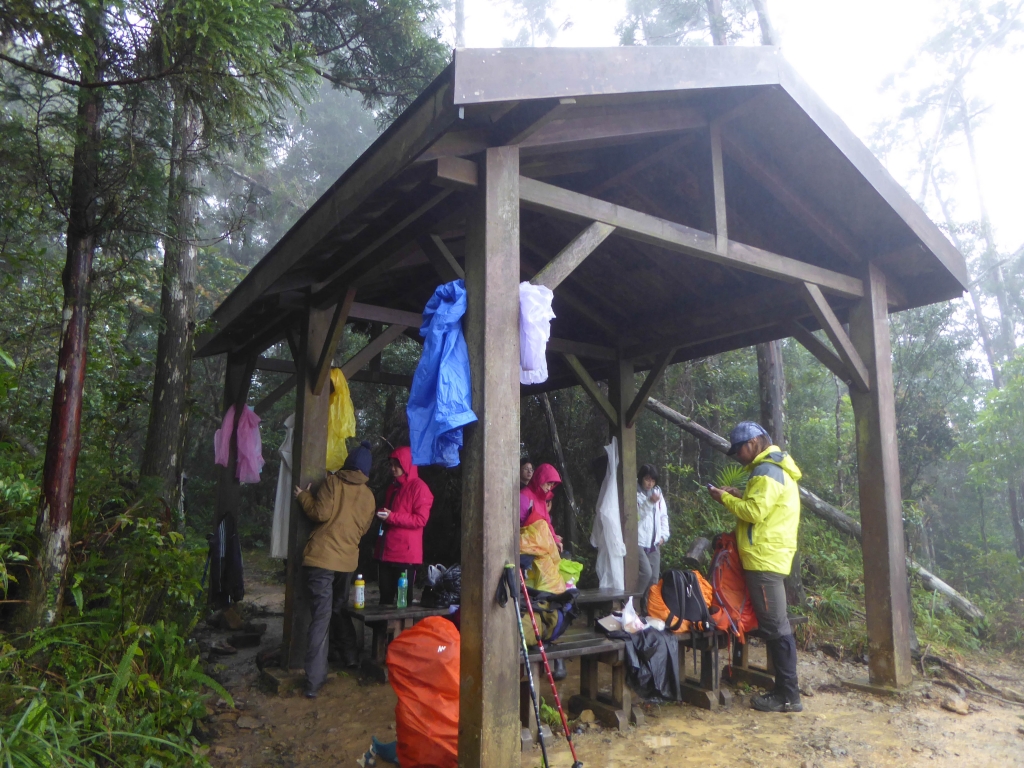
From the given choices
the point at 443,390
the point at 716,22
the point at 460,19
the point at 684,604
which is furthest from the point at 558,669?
the point at 460,19

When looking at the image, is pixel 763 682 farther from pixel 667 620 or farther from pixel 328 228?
pixel 328 228

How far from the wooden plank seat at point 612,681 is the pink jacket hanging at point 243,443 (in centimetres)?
404

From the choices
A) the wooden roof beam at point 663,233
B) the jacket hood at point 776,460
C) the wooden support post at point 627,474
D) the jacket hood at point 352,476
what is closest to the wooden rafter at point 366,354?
the jacket hood at point 352,476

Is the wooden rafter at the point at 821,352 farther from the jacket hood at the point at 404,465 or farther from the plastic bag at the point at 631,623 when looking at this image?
the jacket hood at the point at 404,465

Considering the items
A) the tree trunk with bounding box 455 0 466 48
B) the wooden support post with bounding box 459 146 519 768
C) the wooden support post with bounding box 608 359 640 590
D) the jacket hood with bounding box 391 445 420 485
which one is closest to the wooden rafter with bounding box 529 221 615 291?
the wooden support post with bounding box 459 146 519 768

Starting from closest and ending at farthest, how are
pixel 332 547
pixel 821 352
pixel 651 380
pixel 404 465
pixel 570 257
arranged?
1. pixel 570 257
2. pixel 332 547
3. pixel 821 352
4. pixel 404 465
5. pixel 651 380

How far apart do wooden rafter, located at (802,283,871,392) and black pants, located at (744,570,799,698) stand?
1.87 meters

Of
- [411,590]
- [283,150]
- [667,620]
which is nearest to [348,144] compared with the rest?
[283,150]

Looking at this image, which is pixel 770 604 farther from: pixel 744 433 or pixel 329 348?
pixel 329 348

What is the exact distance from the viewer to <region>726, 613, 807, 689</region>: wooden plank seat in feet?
17.2

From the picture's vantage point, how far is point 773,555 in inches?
188

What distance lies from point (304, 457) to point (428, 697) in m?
2.77

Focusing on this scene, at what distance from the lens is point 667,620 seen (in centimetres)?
488

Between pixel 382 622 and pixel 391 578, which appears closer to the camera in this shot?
pixel 382 622
